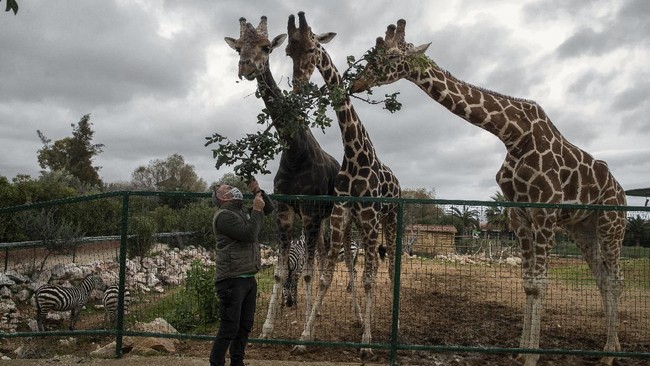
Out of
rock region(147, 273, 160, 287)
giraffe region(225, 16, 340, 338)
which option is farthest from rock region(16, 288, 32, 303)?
giraffe region(225, 16, 340, 338)

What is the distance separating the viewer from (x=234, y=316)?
16.7 feet

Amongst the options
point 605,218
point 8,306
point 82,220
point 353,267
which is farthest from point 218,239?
point 82,220

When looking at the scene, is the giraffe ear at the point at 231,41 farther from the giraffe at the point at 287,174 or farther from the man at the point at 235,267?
the man at the point at 235,267

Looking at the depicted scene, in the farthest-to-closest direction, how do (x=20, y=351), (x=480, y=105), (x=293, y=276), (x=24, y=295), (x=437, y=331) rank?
(x=24, y=295) < (x=293, y=276) < (x=437, y=331) < (x=480, y=105) < (x=20, y=351)

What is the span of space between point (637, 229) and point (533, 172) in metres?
1.69

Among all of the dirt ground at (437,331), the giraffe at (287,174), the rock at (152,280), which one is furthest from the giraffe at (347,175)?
the rock at (152,280)

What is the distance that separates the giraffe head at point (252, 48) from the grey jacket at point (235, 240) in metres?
2.02

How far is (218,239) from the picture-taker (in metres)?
5.31

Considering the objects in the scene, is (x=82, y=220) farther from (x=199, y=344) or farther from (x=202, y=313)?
(x=199, y=344)

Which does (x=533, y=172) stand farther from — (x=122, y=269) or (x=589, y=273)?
(x=122, y=269)

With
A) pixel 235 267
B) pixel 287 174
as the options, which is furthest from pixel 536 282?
pixel 235 267

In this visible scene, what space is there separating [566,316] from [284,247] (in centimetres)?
494

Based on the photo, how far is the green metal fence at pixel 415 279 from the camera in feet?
20.6

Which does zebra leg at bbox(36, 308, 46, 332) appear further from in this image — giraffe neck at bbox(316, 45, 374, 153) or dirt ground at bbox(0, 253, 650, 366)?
giraffe neck at bbox(316, 45, 374, 153)
